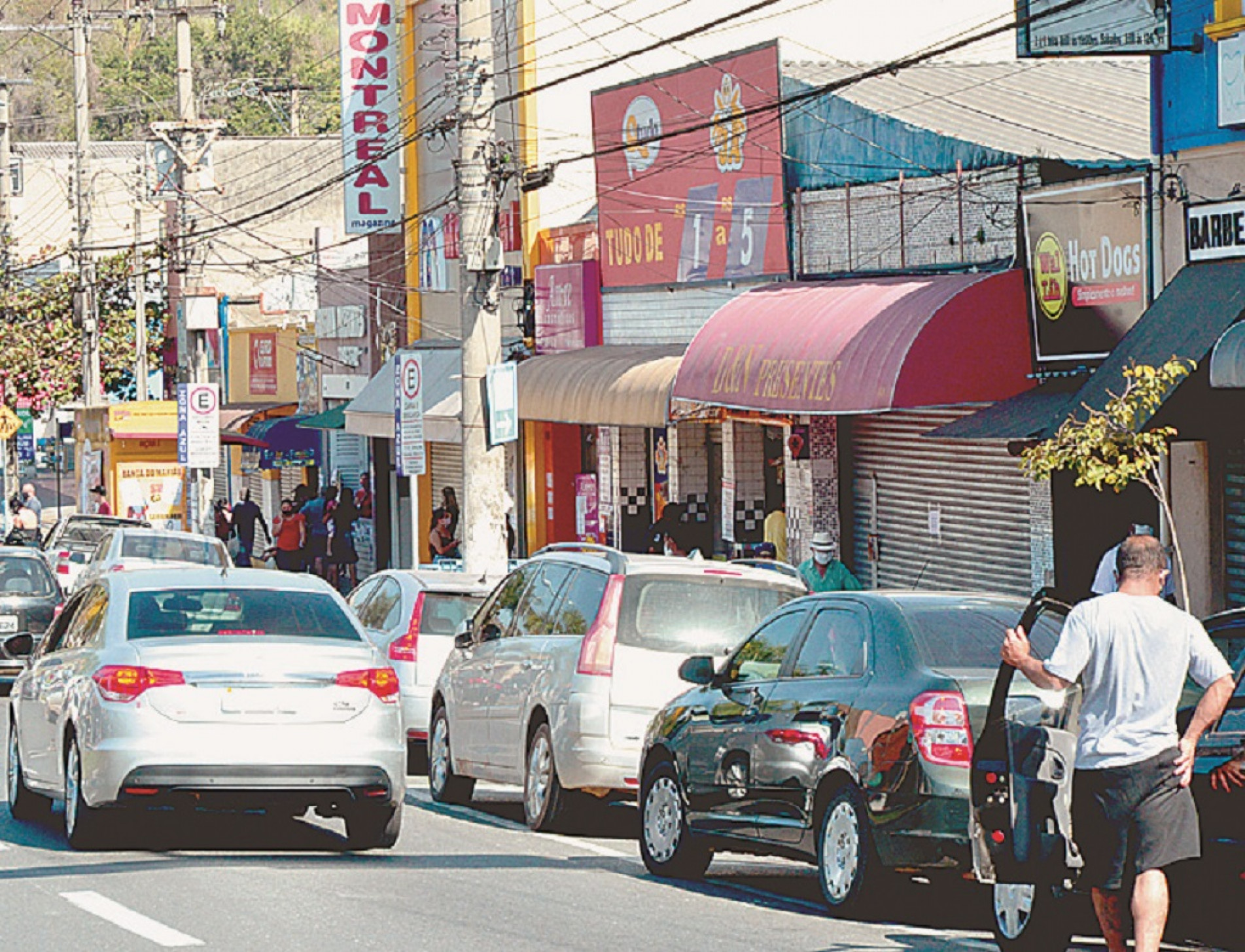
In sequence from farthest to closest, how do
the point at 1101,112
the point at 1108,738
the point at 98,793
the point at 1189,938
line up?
the point at 1101,112, the point at 98,793, the point at 1189,938, the point at 1108,738

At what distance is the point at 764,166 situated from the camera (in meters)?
24.9

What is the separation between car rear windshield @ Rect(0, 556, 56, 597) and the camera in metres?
24.0

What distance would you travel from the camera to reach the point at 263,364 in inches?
2020

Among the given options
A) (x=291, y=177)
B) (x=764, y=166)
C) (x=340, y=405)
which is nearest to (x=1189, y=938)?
(x=764, y=166)

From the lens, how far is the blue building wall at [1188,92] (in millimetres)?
17422

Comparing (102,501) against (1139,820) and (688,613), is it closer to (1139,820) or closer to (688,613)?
(688,613)

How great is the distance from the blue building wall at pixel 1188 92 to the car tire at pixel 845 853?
8667 mm

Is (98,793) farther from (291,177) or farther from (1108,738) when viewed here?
(291,177)

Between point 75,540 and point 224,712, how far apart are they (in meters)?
21.0

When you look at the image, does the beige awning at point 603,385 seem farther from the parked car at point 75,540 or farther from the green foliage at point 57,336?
the green foliage at point 57,336

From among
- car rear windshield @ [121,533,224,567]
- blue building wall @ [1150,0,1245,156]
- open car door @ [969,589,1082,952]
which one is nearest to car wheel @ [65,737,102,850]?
open car door @ [969,589,1082,952]

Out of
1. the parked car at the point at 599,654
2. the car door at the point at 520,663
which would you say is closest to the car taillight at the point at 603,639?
the parked car at the point at 599,654

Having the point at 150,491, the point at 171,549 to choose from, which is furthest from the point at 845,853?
the point at 150,491

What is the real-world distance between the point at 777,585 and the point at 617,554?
1003mm
